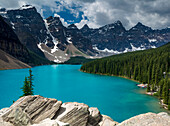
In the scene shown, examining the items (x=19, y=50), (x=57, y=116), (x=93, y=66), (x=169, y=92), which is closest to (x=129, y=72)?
(x=93, y=66)

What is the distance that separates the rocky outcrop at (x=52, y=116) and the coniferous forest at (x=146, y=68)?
32.9 metres

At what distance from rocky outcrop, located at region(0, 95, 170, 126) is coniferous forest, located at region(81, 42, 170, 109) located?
32865 millimetres

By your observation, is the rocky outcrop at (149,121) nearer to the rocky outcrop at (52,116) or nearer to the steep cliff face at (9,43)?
the rocky outcrop at (52,116)

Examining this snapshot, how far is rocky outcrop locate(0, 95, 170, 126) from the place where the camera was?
10.6 meters

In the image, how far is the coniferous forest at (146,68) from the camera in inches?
2354

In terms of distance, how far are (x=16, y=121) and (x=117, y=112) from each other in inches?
1091

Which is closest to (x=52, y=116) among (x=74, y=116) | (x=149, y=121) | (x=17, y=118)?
(x=74, y=116)

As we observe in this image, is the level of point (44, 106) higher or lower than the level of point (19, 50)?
lower

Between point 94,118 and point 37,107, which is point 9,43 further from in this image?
point 94,118

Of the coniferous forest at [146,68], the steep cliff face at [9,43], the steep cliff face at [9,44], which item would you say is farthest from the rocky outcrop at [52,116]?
the steep cliff face at [9,43]

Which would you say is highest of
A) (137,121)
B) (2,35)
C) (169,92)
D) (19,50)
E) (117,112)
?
(2,35)

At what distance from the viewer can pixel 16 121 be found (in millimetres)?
11273

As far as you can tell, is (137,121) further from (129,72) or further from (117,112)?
(129,72)

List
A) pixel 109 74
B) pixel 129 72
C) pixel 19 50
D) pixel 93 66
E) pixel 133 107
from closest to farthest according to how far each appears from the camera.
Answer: pixel 133 107
pixel 129 72
pixel 109 74
pixel 93 66
pixel 19 50
